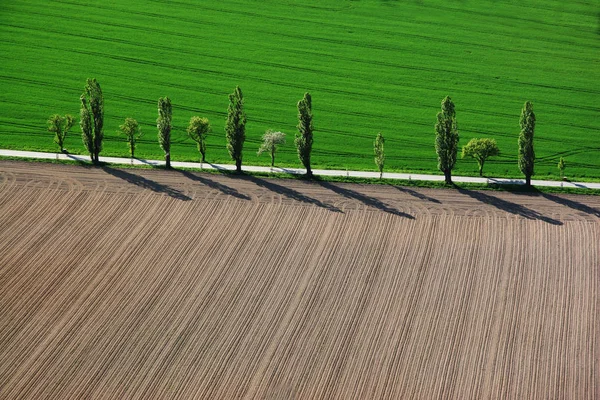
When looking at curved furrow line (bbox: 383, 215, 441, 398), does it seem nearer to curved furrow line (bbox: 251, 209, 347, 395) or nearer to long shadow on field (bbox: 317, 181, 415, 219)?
long shadow on field (bbox: 317, 181, 415, 219)

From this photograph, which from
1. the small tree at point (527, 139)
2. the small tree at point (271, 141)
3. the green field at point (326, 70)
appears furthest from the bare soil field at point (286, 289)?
the green field at point (326, 70)

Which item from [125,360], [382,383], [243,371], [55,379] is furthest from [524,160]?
[55,379]

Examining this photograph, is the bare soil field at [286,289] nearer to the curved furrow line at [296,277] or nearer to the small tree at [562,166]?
the curved furrow line at [296,277]

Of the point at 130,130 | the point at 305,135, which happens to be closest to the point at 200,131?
the point at 130,130

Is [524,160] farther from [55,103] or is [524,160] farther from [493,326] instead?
[55,103]

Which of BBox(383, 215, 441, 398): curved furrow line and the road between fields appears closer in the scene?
BBox(383, 215, 441, 398): curved furrow line

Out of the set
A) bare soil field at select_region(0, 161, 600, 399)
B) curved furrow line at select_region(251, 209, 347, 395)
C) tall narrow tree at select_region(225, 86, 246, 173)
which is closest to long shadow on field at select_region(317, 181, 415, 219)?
bare soil field at select_region(0, 161, 600, 399)
